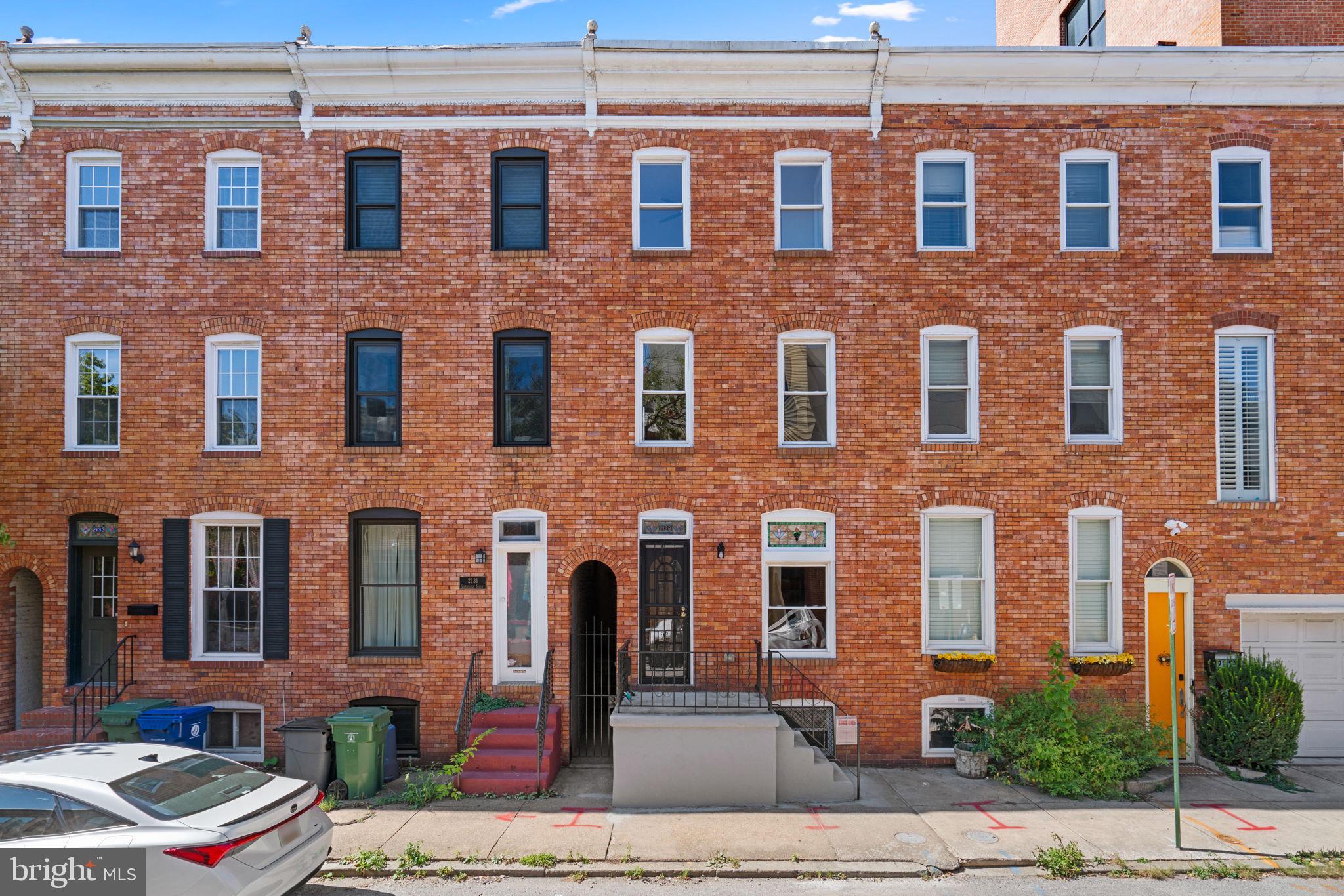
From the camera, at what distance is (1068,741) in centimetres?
1074

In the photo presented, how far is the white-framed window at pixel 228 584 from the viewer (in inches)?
481

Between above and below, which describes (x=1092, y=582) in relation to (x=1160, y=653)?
above

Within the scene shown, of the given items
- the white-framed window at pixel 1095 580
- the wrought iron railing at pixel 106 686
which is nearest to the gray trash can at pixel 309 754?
the wrought iron railing at pixel 106 686

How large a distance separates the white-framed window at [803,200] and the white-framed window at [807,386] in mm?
1511

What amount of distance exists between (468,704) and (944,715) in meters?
7.02

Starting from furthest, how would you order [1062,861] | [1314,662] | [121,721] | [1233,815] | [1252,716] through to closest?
[1314,662] < [1252,716] < [121,721] < [1233,815] < [1062,861]

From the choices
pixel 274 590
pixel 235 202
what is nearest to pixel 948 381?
pixel 274 590

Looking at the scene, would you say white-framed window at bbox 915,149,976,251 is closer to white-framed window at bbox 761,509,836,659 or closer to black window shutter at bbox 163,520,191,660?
white-framed window at bbox 761,509,836,659

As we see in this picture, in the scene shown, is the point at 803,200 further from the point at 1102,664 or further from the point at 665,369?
the point at 1102,664

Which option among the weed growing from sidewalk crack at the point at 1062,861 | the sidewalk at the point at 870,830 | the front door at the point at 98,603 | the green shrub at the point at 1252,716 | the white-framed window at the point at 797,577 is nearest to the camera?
the weed growing from sidewalk crack at the point at 1062,861

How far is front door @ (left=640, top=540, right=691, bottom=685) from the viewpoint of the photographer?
12.1m

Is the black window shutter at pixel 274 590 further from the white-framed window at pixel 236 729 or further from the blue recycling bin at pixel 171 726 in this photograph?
the blue recycling bin at pixel 171 726

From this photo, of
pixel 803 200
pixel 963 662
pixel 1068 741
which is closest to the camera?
pixel 1068 741

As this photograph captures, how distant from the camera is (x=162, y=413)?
40.1ft
